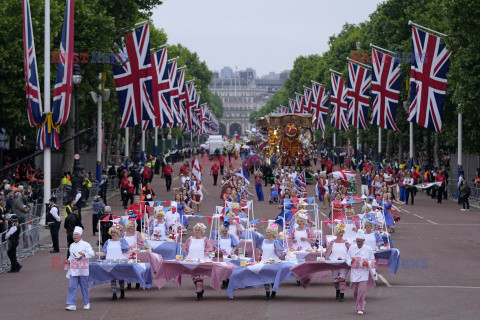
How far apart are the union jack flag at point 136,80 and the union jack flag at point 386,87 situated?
1298cm

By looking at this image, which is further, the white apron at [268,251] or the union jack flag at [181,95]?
the union jack flag at [181,95]

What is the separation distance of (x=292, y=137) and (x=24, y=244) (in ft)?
109

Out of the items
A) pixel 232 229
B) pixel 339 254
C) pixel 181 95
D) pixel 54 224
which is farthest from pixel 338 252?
pixel 181 95

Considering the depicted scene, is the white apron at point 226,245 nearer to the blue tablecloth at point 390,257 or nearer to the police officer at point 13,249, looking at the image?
the blue tablecloth at point 390,257

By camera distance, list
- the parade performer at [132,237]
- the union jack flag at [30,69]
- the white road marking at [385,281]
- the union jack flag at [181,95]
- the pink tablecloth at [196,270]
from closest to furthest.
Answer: the pink tablecloth at [196,270]
the parade performer at [132,237]
the white road marking at [385,281]
the union jack flag at [30,69]
the union jack flag at [181,95]

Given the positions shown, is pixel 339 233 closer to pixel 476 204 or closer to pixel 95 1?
pixel 476 204

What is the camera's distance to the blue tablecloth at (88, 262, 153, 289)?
15945 mm

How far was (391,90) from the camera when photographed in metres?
44.5

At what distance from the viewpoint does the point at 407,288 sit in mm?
17078

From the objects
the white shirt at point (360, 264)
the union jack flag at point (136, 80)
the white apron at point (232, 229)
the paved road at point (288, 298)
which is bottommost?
the paved road at point (288, 298)

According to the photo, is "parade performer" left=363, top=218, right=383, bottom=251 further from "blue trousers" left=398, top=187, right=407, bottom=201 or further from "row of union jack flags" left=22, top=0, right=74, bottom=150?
"blue trousers" left=398, top=187, right=407, bottom=201

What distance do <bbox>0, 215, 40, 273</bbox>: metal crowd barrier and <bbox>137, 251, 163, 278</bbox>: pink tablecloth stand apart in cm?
425

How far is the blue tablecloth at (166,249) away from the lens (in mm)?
18578

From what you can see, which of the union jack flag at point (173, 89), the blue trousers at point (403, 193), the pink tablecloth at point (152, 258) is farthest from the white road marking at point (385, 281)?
the union jack flag at point (173, 89)
